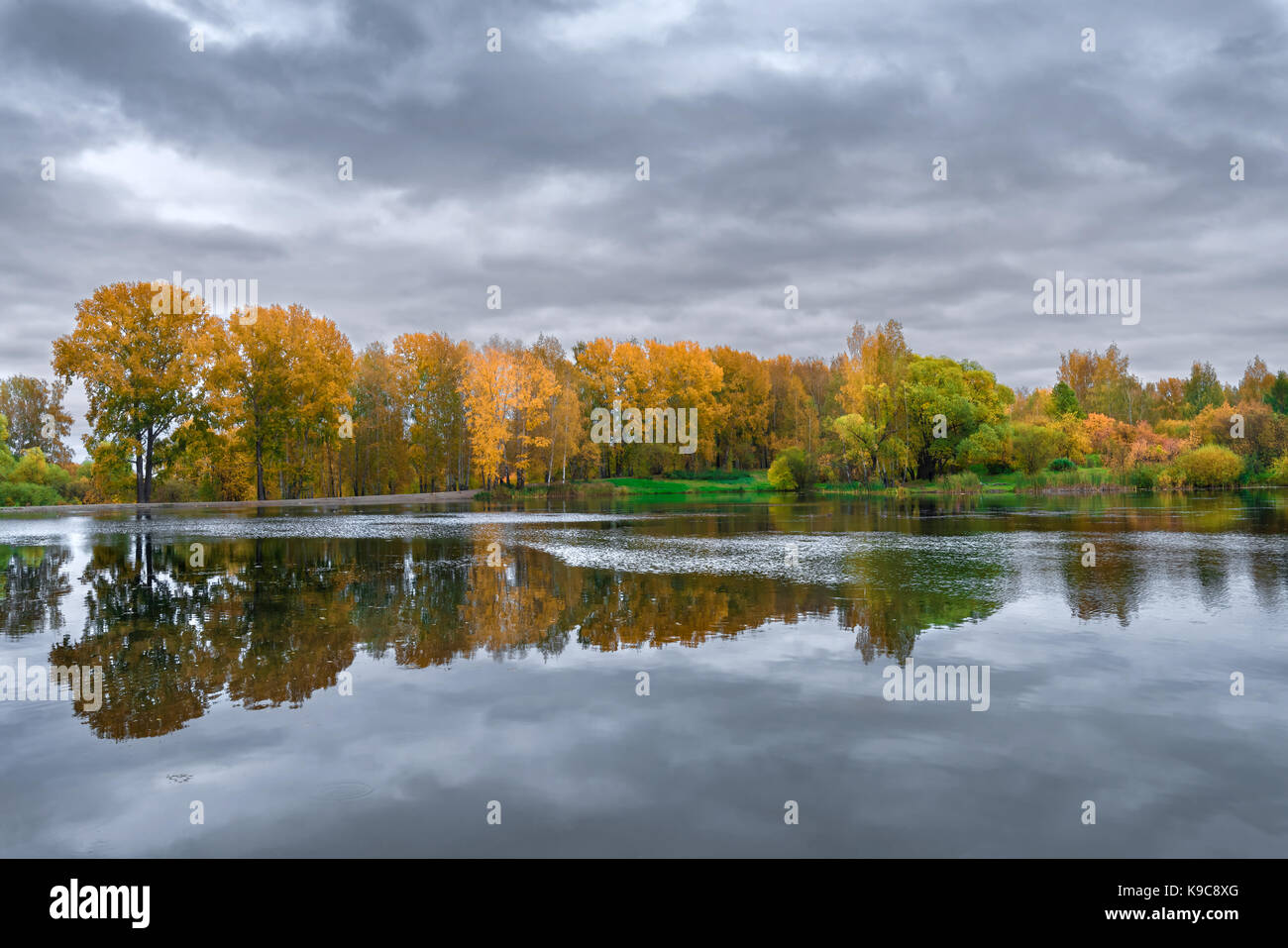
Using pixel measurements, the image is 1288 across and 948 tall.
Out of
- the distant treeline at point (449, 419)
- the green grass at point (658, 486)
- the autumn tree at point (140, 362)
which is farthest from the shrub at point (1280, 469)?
the autumn tree at point (140, 362)

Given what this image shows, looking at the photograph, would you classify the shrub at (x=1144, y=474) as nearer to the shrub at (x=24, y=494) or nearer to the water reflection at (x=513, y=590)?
the water reflection at (x=513, y=590)

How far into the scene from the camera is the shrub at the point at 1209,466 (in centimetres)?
5491

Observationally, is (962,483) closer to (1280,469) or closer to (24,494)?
(1280,469)

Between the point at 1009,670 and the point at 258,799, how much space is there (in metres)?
6.86

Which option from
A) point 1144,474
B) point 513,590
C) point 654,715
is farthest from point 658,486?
point 654,715

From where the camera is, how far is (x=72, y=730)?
6.75m

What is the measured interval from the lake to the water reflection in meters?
0.09

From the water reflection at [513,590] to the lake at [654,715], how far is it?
0.09 m

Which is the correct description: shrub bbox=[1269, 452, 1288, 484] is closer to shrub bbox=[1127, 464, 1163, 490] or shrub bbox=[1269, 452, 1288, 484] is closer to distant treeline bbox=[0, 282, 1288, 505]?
distant treeline bbox=[0, 282, 1288, 505]

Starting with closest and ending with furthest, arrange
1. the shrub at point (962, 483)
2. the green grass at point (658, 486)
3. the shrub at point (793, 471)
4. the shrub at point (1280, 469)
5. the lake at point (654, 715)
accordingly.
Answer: the lake at point (654, 715) < the shrub at point (1280, 469) < the shrub at point (962, 483) < the green grass at point (658, 486) < the shrub at point (793, 471)

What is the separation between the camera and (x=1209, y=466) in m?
55.2

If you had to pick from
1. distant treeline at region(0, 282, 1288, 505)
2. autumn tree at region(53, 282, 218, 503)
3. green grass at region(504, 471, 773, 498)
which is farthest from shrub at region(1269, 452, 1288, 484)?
autumn tree at region(53, 282, 218, 503)

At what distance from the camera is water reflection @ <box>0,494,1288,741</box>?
9.24 metres
